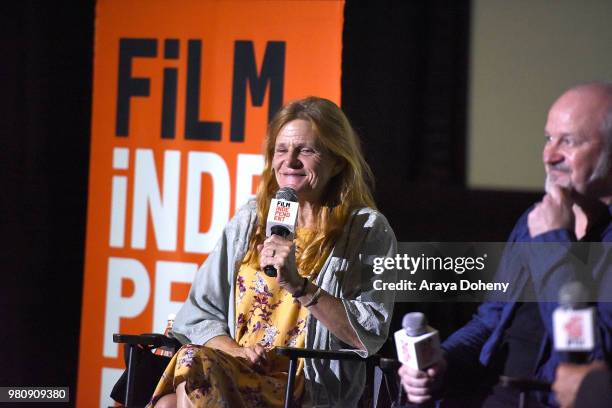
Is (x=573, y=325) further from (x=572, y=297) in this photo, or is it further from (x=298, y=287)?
(x=298, y=287)

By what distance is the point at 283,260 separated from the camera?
2.92m

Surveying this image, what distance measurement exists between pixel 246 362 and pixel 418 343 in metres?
0.92

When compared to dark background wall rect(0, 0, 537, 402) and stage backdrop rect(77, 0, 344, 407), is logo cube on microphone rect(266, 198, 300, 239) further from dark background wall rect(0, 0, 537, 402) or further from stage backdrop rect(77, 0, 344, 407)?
stage backdrop rect(77, 0, 344, 407)

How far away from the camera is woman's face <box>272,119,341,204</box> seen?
322cm

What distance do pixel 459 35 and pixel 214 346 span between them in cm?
153

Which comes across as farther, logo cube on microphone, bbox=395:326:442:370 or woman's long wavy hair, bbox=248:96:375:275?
woman's long wavy hair, bbox=248:96:375:275

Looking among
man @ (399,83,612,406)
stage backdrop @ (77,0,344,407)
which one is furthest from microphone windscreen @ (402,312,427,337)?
stage backdrop @ (77,0,344,407)

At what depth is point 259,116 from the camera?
13.3 feet

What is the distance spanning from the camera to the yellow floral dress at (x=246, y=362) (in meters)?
2.84

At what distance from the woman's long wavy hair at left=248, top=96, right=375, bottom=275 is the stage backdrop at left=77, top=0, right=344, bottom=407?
0.69 m

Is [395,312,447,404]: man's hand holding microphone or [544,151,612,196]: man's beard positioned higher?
[544,151,612,196]: man's beard

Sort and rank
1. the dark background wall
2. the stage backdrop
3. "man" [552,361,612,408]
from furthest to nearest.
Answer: the stage backdrop
the dark background wall
"man" [552,361,612,408]

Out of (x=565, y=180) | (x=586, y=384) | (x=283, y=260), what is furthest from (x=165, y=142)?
(x=586, y=384)

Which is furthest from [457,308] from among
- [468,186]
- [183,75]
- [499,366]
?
[183,75]
